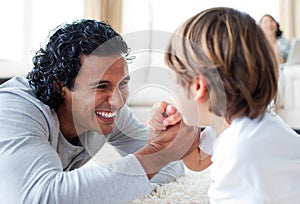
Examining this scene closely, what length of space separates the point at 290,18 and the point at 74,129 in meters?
3.69

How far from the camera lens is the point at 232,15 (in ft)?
2.63

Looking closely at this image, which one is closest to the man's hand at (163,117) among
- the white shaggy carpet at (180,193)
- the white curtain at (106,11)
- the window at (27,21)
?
the white shaggy carpet at (180,193)

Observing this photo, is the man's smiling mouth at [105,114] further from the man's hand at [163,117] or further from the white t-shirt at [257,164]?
the white t-shirt at [257,164]

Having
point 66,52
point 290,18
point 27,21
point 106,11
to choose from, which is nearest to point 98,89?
point 66,52

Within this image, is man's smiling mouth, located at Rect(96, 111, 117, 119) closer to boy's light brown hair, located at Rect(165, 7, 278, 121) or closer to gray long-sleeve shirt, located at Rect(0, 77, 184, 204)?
gray long-sleeve shirt, located at Rect(0, 77, 184, 204)

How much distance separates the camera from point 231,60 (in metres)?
0.77

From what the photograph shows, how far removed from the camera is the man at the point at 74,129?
2.58 feet

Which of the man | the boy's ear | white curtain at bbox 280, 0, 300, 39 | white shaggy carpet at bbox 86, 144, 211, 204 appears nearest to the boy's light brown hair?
the boy's ear

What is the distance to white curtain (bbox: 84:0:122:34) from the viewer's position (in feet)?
12.3

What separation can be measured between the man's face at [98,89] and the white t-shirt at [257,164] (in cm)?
30

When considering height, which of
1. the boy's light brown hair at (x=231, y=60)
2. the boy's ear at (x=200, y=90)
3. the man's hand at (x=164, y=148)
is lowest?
the man's hand at (x=164, y=148)

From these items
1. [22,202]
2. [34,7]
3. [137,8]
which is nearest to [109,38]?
[22,202]

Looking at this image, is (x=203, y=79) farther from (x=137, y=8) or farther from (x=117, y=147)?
(x=137, y=8)

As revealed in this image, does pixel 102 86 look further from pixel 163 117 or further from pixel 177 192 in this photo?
pixel 177 192
